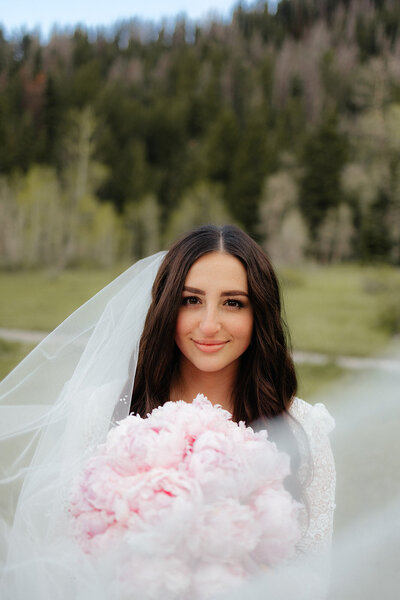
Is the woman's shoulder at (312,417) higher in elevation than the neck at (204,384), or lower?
lower

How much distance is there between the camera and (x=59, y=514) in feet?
6.03

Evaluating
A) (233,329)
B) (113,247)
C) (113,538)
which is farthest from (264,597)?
(113,247)

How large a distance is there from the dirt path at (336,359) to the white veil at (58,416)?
825 centimetres

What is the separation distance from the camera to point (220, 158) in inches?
1551

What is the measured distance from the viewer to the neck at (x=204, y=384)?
2355mm

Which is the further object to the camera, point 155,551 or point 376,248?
point 376,248

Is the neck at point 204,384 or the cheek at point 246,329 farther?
the neck at point 204,384

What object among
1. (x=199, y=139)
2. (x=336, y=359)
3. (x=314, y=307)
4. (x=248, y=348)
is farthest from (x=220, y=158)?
(x=248, y=348)

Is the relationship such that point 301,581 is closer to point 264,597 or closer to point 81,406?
point 264,597

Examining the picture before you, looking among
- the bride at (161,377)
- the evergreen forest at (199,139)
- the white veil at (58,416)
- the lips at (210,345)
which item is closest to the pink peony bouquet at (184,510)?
the white veil at (58,416)

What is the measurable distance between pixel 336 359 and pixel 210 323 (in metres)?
9.75

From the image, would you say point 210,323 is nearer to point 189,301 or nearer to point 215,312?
point 215,312

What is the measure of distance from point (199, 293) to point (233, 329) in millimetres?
185

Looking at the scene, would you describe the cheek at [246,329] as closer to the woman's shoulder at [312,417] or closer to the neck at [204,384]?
the neck at [204,384]
